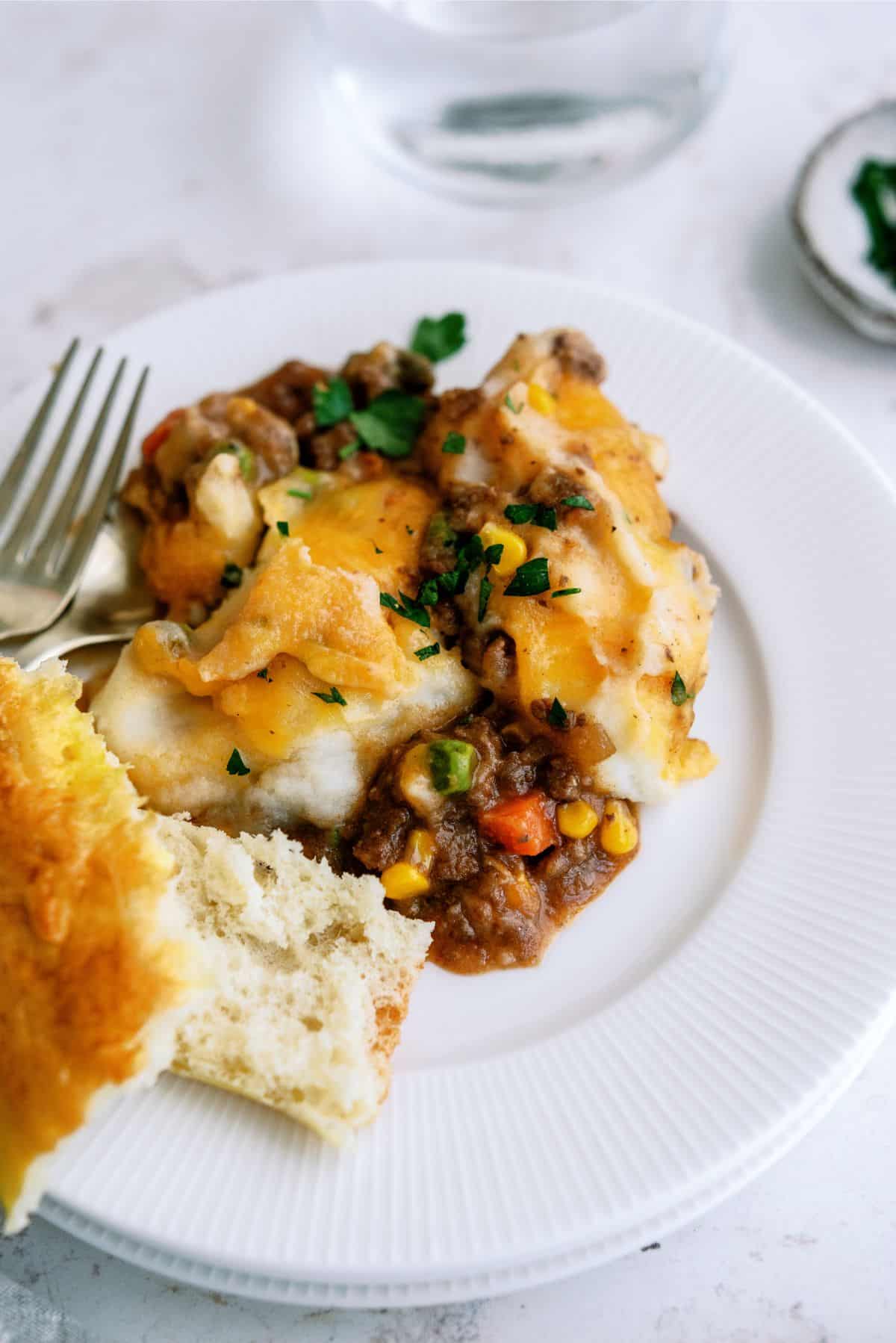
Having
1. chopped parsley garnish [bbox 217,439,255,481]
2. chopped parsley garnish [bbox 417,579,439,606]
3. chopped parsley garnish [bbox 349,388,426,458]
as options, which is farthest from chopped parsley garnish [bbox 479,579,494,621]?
chopped parsley garnish [bbox 217,439,255,481]

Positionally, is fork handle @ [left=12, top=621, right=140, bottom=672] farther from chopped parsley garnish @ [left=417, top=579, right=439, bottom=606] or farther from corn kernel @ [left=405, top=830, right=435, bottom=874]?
corn kernel @ [left=405, top=830, right=435, bottom=874]

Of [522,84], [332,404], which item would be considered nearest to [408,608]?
[332,404]

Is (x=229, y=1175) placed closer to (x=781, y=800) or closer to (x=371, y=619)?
(x=371, y=619)

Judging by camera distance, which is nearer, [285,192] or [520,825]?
[520,825]

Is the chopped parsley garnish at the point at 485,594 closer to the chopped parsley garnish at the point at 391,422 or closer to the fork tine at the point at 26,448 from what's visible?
the chopped parsley garnish at the point at 391,422

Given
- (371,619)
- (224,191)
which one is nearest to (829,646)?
(371,619)

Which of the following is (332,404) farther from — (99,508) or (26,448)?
(26,448)

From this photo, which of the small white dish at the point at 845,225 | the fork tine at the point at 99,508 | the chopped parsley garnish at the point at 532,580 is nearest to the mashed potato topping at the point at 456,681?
the chopped parsley garnish at the point at 532,580
